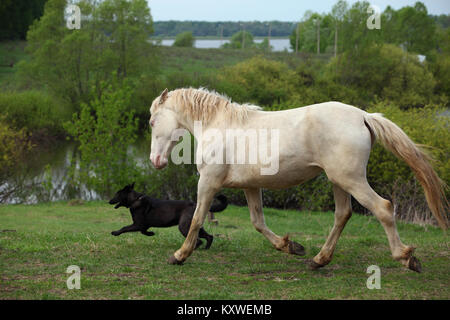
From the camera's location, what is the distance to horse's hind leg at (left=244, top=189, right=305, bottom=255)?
6473 millimetres

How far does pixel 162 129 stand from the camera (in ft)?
21.4

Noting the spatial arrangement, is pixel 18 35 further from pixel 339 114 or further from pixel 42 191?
pixel 339 114

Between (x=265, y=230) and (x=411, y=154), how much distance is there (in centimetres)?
203

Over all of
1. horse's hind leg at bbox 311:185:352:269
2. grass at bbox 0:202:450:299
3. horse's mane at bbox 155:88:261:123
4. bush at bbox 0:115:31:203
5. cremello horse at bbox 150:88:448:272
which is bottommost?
bush at bbox 0:115:31:203

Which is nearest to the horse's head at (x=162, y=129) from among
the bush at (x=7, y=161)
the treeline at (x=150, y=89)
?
the treeline at (x=150, y=89)

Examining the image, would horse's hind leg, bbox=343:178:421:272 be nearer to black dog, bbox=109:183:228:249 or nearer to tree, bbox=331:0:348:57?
black dog, bbox=109:183:228:249

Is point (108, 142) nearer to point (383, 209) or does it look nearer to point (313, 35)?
point (383, 209)

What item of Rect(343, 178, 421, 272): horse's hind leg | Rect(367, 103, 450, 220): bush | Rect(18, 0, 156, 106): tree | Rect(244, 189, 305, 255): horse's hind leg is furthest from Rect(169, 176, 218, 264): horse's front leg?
Rect(18, 0, 156, 106): tree

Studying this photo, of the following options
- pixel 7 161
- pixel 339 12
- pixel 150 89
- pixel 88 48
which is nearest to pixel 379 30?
pixel 339 12

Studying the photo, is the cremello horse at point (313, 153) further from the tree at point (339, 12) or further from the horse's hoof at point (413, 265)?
the tree at point (339, 12)

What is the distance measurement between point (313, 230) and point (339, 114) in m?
6.16

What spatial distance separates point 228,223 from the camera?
12398mm

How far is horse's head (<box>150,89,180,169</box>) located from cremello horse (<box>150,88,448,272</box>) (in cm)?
1
